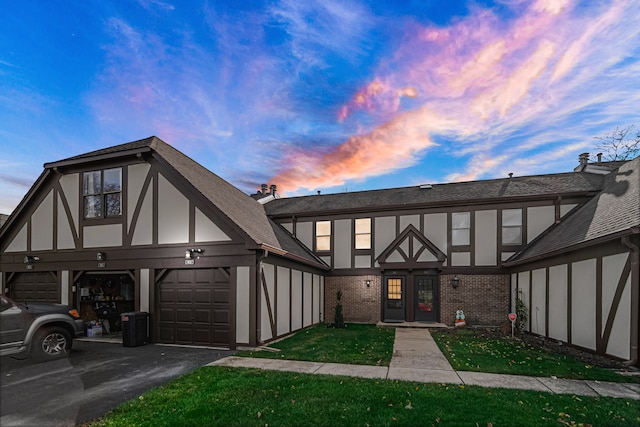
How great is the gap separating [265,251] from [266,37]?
7052mm

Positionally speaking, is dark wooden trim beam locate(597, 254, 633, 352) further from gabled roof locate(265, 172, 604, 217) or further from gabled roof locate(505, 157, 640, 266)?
gabled roof locate(265, 172, 604, 217)

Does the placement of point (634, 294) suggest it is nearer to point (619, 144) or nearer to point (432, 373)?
point (432, 373)

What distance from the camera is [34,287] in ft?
40.2

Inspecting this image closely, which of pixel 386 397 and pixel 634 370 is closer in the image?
pixel 386 397

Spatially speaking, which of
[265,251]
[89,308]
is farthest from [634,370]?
[89,308]

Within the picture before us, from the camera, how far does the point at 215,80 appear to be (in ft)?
39.5

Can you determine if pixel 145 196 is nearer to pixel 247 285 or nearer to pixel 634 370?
pixel 247 285

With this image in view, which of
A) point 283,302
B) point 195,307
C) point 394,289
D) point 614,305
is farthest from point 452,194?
point 195,307

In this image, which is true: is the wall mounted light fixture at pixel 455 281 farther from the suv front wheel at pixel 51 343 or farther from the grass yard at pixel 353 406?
the suv front wheel at pixel 51 343

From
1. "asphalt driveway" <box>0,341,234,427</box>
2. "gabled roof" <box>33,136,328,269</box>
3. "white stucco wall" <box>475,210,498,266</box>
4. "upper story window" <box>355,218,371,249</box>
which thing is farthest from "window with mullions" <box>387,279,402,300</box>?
"asphalt driveway" <box>0,341,234,427</box>

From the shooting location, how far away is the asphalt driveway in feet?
15.5

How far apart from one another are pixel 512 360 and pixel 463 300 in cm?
661

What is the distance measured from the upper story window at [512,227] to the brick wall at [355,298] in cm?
589

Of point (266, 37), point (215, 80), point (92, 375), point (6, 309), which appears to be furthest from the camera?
point (215, 80)
